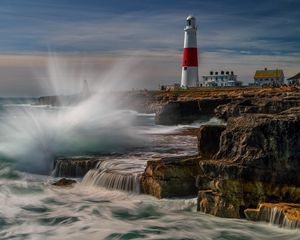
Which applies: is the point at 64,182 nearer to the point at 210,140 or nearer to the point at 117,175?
the point at 117,175

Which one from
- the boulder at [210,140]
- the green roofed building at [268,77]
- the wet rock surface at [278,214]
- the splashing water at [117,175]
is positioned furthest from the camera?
the green roofed building at [268,77]

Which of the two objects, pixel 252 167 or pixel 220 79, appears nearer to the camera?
pixel 252 167

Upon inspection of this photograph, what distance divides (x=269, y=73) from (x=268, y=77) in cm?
76

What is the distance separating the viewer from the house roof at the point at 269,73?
69.8m

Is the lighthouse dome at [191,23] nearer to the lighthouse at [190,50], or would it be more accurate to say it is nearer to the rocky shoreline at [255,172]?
the lighthouse at [190,50]

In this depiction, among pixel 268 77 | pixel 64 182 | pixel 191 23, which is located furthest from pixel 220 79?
pixel 64 182

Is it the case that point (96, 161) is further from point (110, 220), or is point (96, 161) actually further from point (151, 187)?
point (110, 220)

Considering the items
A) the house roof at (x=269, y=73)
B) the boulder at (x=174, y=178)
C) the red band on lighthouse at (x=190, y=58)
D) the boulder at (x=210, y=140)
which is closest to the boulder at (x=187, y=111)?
the red band on lighthouse at (x=190, y=58)

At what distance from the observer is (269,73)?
71125 mm

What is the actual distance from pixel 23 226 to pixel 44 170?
609cm

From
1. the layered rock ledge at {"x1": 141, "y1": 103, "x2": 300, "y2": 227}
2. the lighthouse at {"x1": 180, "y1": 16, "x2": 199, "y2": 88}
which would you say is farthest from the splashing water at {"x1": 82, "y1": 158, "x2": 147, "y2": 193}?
the lighthouse at {"x1": 180, "y1": 16, "x2": 199, "y2": 88}

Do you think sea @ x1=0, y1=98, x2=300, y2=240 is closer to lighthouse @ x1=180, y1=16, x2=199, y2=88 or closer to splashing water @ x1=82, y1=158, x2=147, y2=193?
splashing water @ x1=82, y1=158, x2=147, y2=193

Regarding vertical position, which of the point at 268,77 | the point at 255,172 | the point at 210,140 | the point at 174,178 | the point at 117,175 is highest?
the point at 268,77

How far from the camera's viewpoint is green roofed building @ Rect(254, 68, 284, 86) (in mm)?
69625
